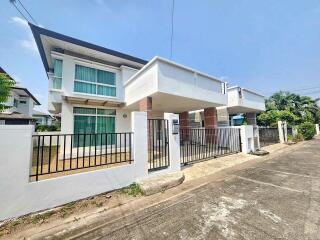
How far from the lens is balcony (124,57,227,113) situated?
7086mm

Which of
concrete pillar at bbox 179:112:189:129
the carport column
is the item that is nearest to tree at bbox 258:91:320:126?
concrete pillar at bbox 179:112:189:129

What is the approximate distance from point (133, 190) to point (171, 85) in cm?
500

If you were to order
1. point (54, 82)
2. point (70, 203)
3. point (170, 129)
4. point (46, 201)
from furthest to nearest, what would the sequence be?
point (54, 82) → point (170, 129) → point (70, 203) → point (46, 201)

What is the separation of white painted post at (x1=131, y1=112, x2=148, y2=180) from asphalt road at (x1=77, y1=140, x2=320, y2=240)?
58.5 inches

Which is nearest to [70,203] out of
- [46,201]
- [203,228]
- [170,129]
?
[46,201]

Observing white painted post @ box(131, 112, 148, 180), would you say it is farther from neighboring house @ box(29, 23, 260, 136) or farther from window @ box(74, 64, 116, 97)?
window @ box(74, 64, 116, 97)

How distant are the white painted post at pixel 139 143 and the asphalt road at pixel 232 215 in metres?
1.49

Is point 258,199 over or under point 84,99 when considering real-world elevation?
under

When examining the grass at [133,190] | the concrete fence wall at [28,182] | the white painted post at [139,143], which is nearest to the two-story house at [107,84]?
the white painted post at [139,143]

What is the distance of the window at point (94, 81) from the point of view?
9289 millimetres

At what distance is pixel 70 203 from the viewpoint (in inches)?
155

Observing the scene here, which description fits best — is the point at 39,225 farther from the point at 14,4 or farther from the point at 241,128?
the point at 241,128

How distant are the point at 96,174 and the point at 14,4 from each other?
7.14 meters

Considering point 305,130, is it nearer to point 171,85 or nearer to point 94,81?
point 171,85
